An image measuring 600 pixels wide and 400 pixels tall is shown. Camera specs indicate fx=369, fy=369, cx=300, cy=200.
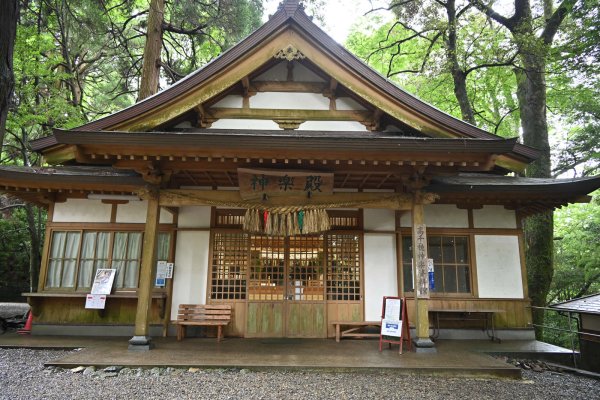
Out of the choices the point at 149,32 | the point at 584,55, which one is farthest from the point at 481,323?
the point at 149,32

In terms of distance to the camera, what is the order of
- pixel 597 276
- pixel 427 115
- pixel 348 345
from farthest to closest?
pixel 597 276, pixel 348 345, pixel 427 115

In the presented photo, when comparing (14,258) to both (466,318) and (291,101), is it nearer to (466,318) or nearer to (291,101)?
(291,101)

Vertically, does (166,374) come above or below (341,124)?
below

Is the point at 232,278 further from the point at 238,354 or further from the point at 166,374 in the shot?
the point at 166,374

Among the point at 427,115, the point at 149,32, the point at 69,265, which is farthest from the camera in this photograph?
the point at 149,32

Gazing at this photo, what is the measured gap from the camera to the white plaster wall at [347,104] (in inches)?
301

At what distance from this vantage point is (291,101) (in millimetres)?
7691

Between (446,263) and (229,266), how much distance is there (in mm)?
4834

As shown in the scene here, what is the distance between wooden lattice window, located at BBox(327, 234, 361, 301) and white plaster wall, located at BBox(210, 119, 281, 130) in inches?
→ 107

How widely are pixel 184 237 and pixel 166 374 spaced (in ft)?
10.8

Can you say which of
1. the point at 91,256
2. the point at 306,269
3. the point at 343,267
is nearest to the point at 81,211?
the point at 91,256

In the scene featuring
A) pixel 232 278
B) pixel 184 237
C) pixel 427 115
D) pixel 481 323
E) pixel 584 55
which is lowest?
pixel 481 323

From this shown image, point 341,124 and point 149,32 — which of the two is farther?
point 149,32

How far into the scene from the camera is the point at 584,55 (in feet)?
31.3
